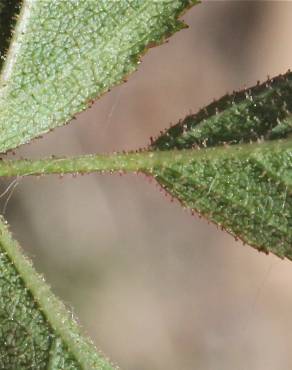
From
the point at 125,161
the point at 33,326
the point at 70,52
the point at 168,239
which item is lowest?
the point at 168,239

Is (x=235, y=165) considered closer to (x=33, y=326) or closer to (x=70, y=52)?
(x=70, y=52)

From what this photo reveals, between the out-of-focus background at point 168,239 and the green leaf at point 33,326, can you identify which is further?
the out-of-focus background at point 168,239

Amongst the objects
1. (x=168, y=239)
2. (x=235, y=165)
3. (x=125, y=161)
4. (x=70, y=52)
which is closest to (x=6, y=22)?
(x=70, y=52)

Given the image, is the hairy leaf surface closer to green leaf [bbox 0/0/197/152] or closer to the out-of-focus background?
green leaf [bbox 0/0/197/152]

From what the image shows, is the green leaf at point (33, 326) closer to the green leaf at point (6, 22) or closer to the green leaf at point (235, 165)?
the green leaf at point (235, 165)

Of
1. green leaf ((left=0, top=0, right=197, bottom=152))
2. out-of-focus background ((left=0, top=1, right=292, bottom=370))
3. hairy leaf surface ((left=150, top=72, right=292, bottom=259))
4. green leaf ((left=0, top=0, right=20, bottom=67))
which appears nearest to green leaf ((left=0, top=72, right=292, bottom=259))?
hairy leaf surface ((left=150, top=72, right=292, bottom=259))

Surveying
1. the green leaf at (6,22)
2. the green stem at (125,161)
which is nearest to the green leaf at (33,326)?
the green stem at (125,161)

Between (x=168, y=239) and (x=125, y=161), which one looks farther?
(x=168, y=239)
